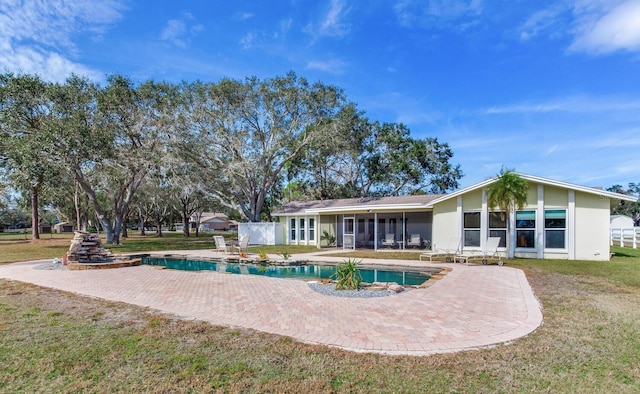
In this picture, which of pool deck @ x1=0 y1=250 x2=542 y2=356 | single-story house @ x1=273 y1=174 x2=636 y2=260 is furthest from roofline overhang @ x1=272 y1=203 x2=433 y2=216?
pool deck @ x1=0 y1=250 x2=542 y2=356

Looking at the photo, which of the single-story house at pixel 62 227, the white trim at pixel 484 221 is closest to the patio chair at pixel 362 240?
the white trim at pixel 484 221

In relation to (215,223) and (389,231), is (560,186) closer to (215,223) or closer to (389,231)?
(389,231)

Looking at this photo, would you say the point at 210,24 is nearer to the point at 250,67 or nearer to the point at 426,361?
the point at 250,67

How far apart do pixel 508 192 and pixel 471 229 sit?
2.83 metres

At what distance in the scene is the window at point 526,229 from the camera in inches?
590

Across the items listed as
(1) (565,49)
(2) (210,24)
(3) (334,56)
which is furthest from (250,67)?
(1) (565,49)

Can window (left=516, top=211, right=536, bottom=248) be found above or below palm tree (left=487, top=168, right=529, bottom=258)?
below

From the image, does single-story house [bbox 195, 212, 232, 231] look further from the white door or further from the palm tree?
the palm tree

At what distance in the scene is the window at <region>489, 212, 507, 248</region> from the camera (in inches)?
610

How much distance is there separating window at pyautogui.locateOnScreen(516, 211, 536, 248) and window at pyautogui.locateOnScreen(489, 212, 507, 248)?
0.49 meters

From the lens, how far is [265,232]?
2628 cm

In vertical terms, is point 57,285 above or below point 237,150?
below

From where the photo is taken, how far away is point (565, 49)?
14.9m

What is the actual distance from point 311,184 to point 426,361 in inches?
1257
